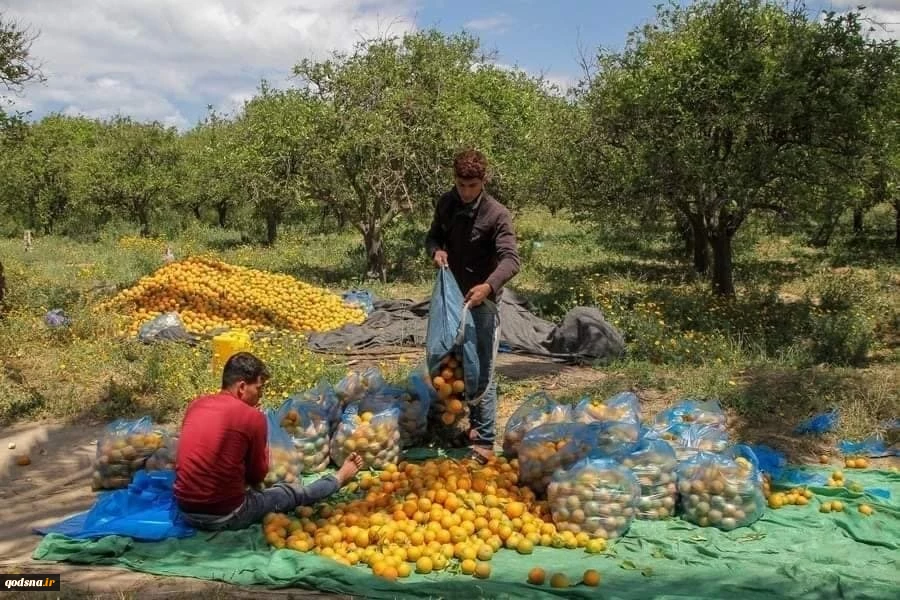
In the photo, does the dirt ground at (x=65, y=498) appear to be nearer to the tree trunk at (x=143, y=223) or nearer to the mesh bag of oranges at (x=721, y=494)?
the mesh bag of oranges at (x=721, y=494)

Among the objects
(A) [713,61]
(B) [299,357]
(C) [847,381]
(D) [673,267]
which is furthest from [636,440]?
(D) [673,267]

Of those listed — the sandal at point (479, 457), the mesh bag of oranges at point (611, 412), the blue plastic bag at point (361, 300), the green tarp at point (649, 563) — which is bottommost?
the green tarp at point (649, 563)

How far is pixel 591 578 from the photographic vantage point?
13.1ft

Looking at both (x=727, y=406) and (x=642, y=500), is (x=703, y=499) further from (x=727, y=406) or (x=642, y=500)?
(x=727, y=406)

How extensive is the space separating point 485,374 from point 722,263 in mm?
8327

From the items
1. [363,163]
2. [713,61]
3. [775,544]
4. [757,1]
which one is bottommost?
[775,544]

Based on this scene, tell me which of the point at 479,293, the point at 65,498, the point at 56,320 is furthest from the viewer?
the point at 56,320

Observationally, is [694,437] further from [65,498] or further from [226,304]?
Result: [226,304]

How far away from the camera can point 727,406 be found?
7203 mm

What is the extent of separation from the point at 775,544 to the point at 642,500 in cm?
81

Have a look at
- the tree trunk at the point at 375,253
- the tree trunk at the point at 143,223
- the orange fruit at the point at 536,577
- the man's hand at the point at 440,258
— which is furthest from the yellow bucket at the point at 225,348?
the tree trunk at the point at 143,223

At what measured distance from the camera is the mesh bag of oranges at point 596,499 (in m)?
4.64

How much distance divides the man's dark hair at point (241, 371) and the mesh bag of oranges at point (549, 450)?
1.92 meters

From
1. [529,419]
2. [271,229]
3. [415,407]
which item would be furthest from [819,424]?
[271,229]
